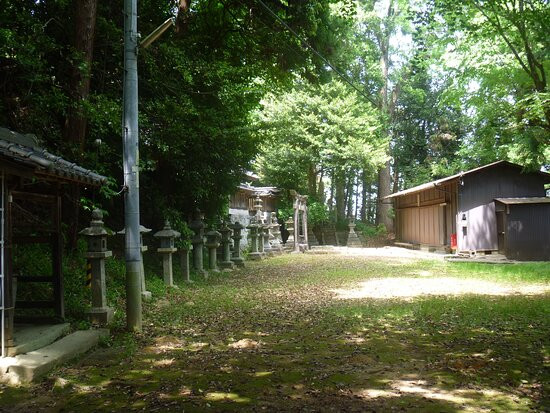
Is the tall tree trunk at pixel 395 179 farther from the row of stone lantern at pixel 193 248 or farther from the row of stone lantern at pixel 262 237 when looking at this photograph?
the row of stone lantern at pixel 262 237

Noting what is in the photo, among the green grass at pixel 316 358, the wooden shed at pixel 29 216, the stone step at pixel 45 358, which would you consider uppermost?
the wooden shed at pixel 29 216

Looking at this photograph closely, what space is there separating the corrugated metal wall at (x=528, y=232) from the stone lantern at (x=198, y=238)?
43.4 ft

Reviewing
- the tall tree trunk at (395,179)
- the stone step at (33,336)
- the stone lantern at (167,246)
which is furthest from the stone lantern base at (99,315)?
the tall tree trunk at (395,179)

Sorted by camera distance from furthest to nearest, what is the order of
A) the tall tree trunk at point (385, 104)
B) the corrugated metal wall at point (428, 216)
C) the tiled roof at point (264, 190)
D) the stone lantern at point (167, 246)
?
the tall tree trunk at point (385, 104), the tiled roof at point (264, 190), the corrugated metal wall at point (428, 216), the stone lantern at point (167, 246)

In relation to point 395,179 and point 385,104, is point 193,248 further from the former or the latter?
point 395,179

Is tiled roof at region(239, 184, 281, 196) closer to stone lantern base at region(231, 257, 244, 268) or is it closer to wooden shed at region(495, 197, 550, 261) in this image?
stone lantern base at region(231, 257, 244, 268)

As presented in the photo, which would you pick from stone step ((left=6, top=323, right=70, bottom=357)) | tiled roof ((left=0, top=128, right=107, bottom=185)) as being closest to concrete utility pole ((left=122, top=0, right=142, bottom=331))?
tiled roof ((left=0, top=128, right=107, bottom=185))

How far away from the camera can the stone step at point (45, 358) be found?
5.06 metres

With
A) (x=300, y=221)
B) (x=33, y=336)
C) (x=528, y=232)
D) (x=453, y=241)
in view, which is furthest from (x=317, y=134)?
(x=33, y=336)

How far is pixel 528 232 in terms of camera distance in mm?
18969

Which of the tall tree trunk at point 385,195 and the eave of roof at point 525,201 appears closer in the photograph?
the eave of roof at point 525,201

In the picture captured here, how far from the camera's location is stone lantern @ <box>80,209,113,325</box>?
7.53m

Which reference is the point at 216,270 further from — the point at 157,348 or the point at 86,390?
the point at 86,390

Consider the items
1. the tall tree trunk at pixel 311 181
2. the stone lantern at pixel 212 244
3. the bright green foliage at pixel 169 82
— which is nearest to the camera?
the bright green foliage at pixel 169 82
